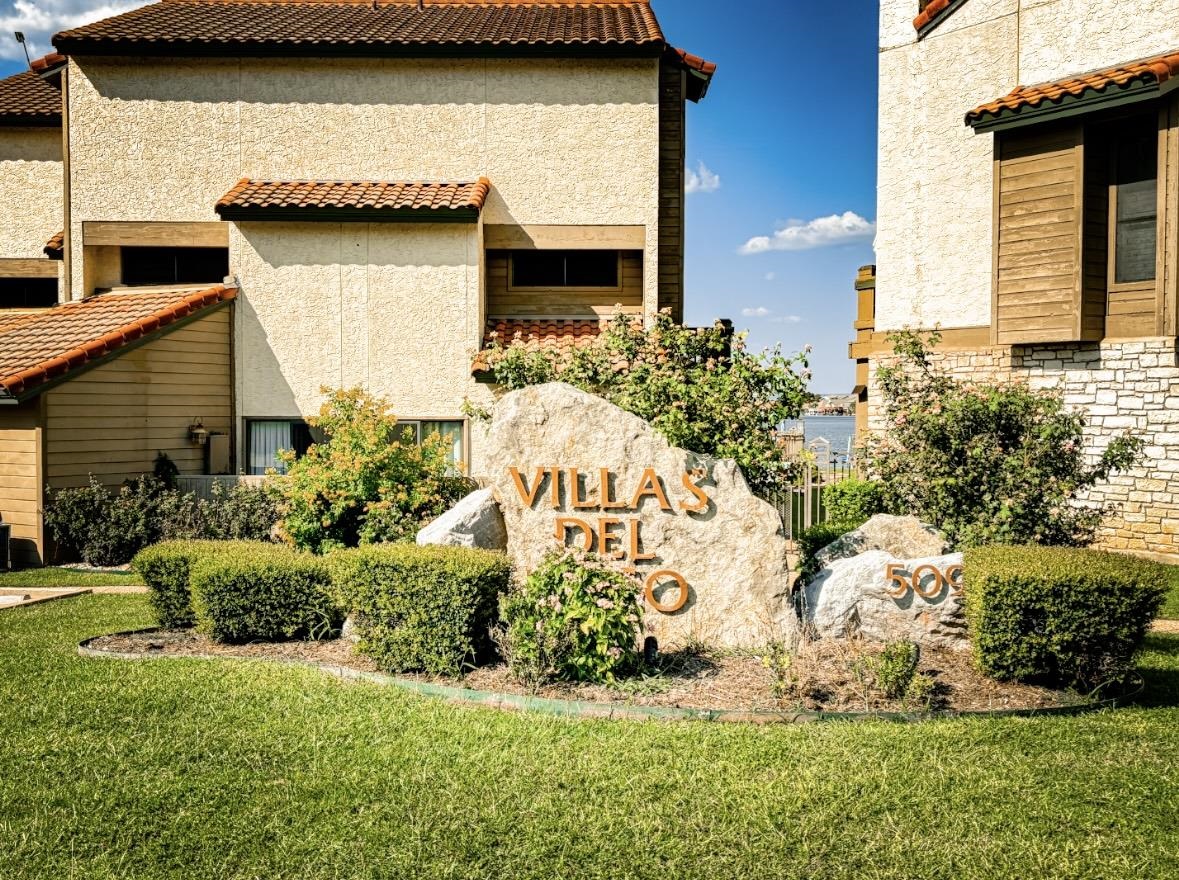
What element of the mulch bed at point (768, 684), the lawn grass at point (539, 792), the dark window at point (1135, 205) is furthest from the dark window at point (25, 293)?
the dark window at point (1135, 205)

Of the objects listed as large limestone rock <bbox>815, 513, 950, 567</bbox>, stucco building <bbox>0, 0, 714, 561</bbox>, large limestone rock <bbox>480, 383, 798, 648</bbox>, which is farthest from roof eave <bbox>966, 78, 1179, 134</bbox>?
large limestone rock <bbox>480, 383, 798, 648</bbox>

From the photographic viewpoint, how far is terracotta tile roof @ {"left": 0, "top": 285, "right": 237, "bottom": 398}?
13141 millimetres

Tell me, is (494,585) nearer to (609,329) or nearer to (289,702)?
(289,702)

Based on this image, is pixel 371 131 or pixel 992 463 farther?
pixel 371 131

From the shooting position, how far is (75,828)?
15.4 ft

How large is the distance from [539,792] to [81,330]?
1359 centimetres

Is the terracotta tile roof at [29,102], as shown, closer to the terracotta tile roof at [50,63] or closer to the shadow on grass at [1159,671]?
the terracotta tile roof at [50,63]

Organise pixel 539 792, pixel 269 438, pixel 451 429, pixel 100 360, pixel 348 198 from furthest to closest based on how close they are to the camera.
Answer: pixel 269 438 < pixel 451 429 < pixel 348 198 < pixel 100 360 < pixel 539 792

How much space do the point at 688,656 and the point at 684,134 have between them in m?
14.9

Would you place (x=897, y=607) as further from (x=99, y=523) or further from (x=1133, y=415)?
(x=99, y=523)

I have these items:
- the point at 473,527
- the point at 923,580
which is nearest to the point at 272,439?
the point at 473,527

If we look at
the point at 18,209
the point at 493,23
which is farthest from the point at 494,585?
the point at 18,209

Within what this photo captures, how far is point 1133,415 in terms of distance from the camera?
14133mm

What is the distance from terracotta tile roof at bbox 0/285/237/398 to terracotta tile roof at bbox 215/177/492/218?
1.68 meters
